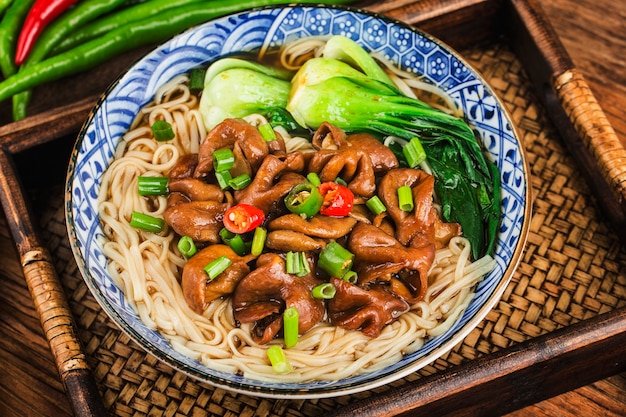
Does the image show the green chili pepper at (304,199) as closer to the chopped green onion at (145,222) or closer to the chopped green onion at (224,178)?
the chopped green onion at (224,178)

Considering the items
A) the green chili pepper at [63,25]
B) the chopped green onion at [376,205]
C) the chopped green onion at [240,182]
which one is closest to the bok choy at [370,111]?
the chopped green onion at [376,205]

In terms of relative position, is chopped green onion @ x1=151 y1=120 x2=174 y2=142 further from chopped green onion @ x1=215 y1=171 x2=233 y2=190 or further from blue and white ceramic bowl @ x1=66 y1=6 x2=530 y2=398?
chopped green onion @ x1=215 y1=171 x2=233 y2=190

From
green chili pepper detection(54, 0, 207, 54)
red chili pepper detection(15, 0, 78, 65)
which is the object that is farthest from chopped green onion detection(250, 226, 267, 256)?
red chili pepper detection(15, 0, 78, 65)

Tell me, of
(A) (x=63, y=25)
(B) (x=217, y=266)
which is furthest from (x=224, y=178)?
(A) (x=63, y=25)

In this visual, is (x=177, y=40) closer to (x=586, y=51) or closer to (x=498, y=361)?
(x=498, y=361)

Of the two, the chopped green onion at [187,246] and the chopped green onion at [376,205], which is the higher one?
the chopped green onion at [376,205]

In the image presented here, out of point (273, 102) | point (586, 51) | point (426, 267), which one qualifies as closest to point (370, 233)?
point (426, 267)
